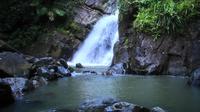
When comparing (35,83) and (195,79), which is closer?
(195,79)

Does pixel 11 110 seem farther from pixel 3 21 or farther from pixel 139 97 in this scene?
pixel 3 21

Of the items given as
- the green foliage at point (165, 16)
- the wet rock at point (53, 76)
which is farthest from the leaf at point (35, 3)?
the wet rock at point (53, 76)

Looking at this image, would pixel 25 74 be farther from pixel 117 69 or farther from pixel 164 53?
pixel 164 53

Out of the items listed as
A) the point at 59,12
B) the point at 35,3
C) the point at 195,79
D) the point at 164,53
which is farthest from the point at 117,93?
the point at 35,3

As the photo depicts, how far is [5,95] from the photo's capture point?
32.7 ft

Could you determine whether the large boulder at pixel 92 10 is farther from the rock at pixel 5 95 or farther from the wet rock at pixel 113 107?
the wet rock at pixel 113 107

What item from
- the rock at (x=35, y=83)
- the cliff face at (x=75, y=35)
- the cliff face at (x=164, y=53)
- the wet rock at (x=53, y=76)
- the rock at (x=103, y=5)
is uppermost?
the rock at (x=103, y=5)

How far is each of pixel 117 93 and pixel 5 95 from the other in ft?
9.86

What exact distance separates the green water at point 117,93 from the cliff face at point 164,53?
38.5 inches

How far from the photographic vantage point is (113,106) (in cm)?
820

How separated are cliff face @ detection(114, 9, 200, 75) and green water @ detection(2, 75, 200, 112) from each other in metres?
0.98

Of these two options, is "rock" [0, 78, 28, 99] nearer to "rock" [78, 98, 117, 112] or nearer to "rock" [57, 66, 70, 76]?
"rock" [78, 98, 117, 112]

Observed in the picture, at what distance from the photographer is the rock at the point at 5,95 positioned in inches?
381

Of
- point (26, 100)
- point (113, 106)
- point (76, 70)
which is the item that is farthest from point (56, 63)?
point (113, 106)
